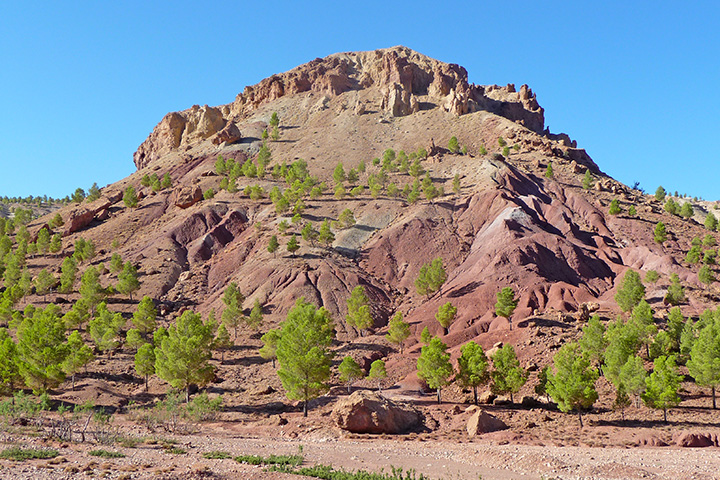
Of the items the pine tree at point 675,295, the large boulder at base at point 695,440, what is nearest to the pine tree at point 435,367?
the large boulder at base at point 695,440

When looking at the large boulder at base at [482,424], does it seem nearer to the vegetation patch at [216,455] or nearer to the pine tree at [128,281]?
the vegetation patch at [216,455]

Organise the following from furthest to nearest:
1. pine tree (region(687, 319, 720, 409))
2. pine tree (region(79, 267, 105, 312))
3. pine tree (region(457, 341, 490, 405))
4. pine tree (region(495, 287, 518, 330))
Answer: pine tree (region(79, 267, 105, 312)), pine tree (region(495, 287, 518, 330)), pine tree (region(457, 341, 490, 405)), pine tree (region(687, 319, 720, 409))

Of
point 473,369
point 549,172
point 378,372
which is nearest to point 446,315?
point 378,372

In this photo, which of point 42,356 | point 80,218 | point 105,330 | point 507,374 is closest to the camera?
point 507,374

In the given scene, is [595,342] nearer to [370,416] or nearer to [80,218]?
[370,416]

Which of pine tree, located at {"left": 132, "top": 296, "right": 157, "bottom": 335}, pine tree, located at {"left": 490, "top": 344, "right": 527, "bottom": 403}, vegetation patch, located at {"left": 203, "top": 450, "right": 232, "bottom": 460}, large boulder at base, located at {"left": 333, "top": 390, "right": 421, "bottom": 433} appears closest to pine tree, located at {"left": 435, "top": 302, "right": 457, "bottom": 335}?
pine tree, located at {"left": 490, "top": 344, "right": 527, "bottom": 403}

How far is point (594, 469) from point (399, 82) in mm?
172226

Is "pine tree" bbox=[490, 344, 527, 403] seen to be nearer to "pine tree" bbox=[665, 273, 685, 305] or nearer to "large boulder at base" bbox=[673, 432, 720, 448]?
"large boulder at base" bbox=[673, 432, 720, 448]

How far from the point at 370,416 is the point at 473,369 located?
1475cm

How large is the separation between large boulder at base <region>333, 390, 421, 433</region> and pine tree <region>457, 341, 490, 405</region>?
9194mm

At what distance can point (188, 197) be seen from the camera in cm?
12331

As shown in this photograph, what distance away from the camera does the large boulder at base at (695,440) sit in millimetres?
39562

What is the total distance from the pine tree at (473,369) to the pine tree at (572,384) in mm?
7314

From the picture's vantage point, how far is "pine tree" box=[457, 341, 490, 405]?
54.8 m
